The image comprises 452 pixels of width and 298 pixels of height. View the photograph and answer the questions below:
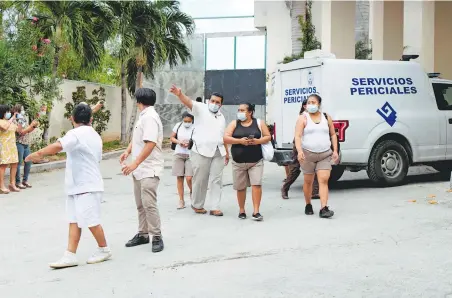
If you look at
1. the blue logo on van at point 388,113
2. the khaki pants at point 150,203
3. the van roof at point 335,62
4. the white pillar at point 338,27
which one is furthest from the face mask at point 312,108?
the white pillar at point 338,27

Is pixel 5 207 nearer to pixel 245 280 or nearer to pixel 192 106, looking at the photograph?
pixel 192 106

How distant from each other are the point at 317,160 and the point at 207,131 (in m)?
1.64

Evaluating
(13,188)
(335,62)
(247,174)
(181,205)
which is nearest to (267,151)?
(247,174)

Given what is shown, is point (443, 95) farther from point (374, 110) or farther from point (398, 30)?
point (398, 30)

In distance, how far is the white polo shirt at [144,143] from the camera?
6996 millimetres

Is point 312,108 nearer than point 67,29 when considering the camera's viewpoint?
Yes

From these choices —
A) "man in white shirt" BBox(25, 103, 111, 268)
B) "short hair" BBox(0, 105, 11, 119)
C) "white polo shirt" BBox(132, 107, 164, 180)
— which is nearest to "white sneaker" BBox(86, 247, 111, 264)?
"man in white shirt" BBox(25, 103, 111, 268)

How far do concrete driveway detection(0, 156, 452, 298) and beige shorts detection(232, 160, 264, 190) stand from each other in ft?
1.75

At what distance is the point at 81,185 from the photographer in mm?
6414

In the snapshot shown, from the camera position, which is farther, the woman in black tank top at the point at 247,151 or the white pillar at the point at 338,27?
the white pillar at the point at 338,27

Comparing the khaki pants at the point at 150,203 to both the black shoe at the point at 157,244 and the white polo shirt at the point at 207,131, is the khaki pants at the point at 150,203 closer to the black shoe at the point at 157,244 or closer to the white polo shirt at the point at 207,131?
the black shoe at the point at 157,244

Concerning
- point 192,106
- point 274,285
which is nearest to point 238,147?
point 192,106

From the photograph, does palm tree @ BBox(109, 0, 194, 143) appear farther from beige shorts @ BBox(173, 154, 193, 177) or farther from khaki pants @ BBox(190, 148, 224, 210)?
khaki pants @ BBox(190, 148, 224, 210)

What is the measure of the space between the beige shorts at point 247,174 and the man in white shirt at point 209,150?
39 cm
